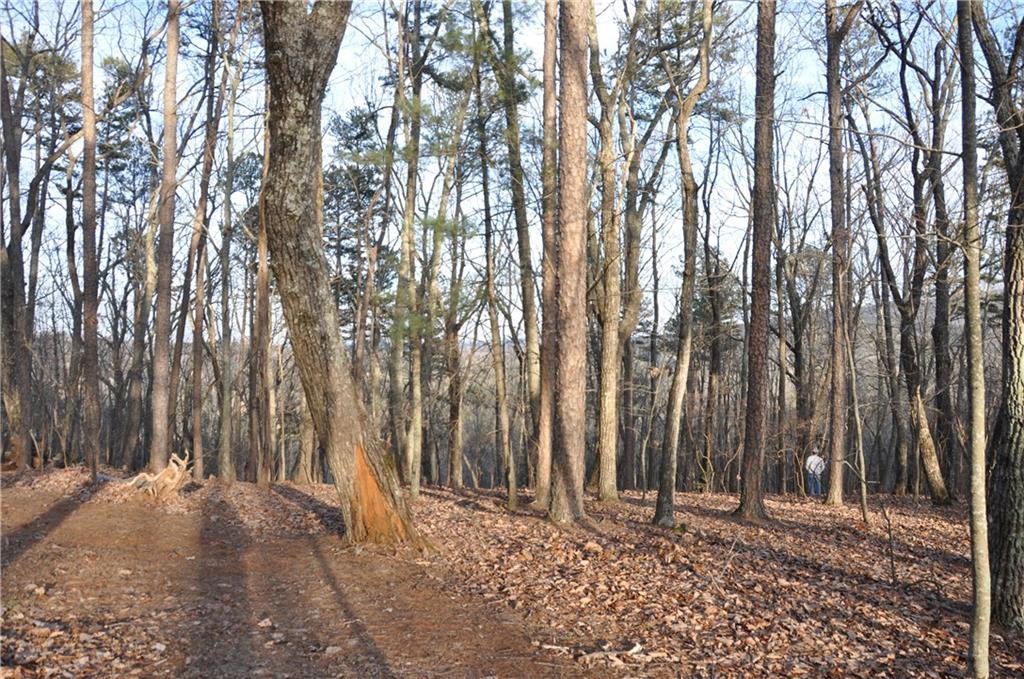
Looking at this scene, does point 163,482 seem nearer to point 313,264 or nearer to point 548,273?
point 313,264

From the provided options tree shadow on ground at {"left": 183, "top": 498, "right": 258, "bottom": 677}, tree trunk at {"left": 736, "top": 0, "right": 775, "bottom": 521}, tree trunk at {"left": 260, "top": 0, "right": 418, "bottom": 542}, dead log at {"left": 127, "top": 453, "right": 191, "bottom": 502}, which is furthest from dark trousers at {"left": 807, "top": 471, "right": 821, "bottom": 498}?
tree shadow on ground at {"left": 183, "top": 498, "right": 258, "bottom": 677}

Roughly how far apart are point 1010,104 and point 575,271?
16.7 feet

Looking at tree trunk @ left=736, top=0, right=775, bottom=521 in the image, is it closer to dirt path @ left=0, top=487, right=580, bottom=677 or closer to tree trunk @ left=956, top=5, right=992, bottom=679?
dirt path @ left=0, top=487, right=580, bottom=677

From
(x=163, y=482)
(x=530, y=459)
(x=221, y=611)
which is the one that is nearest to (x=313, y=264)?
(x=221, y=611)

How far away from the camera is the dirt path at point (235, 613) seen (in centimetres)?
501

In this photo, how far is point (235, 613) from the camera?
6.31 m

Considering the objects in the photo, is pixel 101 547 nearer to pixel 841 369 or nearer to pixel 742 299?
pixel 841 369

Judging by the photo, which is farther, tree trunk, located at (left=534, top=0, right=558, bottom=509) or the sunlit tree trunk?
the sunlit tree trunk

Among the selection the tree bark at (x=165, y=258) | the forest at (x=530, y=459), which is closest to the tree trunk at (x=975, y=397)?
the forest at (x=530, y=459)

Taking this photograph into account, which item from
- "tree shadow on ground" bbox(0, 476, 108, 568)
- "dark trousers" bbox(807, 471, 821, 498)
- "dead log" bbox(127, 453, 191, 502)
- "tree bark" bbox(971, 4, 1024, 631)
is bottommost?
"dark trousers" bbox(807, 471, 821, 498)

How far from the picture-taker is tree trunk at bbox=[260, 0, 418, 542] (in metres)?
7.66

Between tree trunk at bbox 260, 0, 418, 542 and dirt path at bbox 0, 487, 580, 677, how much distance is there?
1.88 feet

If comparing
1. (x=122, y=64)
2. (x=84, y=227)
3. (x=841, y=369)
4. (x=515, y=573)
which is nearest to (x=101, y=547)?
(x=515, y=573)

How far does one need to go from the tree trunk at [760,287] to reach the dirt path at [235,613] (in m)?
5.22
